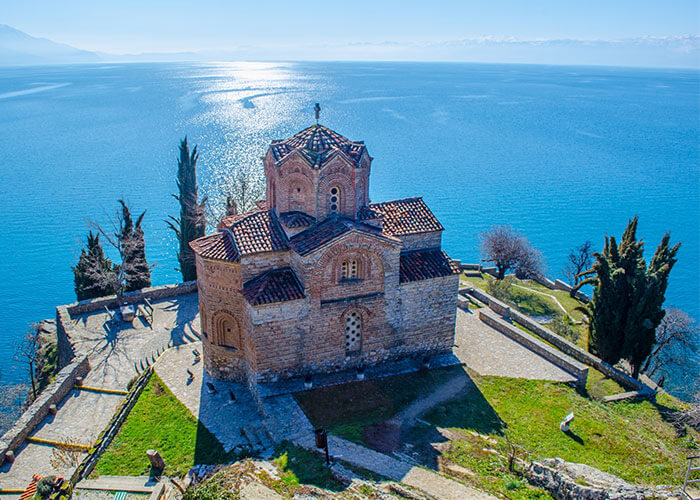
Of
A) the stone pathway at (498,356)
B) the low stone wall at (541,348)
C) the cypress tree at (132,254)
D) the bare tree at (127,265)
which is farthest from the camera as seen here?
the cypress tree at (132,254)

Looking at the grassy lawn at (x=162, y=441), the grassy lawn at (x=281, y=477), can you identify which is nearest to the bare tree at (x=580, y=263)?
the grassy lawn at (x=281, y=477)

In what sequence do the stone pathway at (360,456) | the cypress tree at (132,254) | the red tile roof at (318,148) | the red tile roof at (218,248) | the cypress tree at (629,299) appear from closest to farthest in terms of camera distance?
the stone pathway at (360,456) → the red tile roof at (218,248) → the red tile roof at (318,148) → the cypress tree at (629,299) → the cypress tree at (132,254)

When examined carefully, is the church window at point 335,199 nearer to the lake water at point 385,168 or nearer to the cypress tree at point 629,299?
the cypress tree at point 629,299

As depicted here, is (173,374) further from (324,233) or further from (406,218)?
(406,218)

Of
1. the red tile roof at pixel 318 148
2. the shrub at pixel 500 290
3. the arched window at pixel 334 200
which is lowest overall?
the shrub at pixel 500 290

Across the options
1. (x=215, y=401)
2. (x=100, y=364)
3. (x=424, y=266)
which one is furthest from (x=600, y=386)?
(x=100, y=364)

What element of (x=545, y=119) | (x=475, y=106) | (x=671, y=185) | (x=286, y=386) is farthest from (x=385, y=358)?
(x=475, y=106)

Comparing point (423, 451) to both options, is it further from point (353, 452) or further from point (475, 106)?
point (475, 106)
